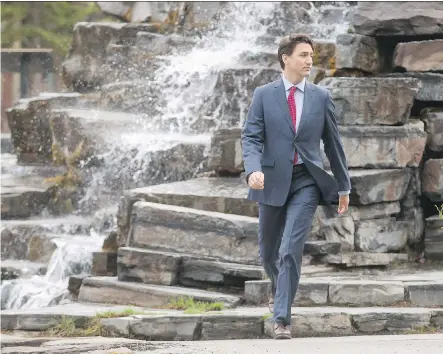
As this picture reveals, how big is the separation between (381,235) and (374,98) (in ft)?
4.06

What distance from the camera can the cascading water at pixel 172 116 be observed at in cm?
1290

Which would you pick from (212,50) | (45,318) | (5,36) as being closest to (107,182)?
(212,50)

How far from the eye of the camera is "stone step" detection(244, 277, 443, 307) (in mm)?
9406

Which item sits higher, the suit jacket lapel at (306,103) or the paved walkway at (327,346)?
the suit jacket lapel at (306,103)

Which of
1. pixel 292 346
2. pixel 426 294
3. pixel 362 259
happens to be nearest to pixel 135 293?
pixel 362 259

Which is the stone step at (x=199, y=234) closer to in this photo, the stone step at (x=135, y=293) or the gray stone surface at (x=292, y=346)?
the stone step at (x=135, y=293)

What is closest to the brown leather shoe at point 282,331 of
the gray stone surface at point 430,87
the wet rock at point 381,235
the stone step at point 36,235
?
the wet rock at point 381,235

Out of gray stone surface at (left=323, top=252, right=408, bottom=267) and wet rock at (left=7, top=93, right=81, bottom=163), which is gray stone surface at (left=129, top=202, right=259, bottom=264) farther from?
wet rock at (left=7, top=93, right=81, bottom=163)

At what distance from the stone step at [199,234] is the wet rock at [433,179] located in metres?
1.48

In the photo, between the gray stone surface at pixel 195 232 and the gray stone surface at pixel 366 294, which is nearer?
the gray stone surface at pixel 366 294

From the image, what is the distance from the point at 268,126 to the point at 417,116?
3.98 m

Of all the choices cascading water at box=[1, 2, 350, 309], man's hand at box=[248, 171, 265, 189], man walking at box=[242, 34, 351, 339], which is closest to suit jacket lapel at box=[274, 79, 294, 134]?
man walking at box=[242, 34, 351, 339]

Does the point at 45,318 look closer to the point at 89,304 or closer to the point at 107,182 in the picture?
the point at 89,304

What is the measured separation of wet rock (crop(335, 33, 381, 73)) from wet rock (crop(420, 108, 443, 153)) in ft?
2.85
